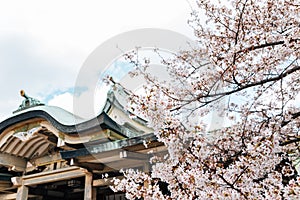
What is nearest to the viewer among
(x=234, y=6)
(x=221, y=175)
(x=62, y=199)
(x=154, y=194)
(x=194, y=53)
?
(x=221, y=175)

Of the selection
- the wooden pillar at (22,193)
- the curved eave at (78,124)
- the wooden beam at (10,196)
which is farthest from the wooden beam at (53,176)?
the curved eave at (78,124)

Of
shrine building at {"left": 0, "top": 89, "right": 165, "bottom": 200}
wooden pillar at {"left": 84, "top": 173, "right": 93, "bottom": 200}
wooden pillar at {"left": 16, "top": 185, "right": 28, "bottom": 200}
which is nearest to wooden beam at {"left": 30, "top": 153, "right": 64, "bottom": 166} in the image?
shrine building at {"left": 0, "top": 89, "right": 165, "bottom": 200}

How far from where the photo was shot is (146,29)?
174 inches

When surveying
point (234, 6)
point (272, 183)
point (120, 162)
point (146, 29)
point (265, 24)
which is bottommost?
point (272, 183)

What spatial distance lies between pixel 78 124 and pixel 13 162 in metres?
2.77

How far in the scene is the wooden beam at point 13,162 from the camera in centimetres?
638

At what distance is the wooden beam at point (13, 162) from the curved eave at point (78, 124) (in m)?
0.96

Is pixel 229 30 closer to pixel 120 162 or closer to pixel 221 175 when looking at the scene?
pixel 221 175

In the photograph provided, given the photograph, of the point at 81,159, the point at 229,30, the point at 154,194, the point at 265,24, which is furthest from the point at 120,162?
the point at 265,24

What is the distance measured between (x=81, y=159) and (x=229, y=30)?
10.9 feet

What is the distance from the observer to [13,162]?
21.6 feet

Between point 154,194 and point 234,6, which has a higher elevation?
point 234,6

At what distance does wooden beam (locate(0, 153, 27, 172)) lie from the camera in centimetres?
638

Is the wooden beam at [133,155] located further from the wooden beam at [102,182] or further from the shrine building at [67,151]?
the wooden beam at [102,182]
